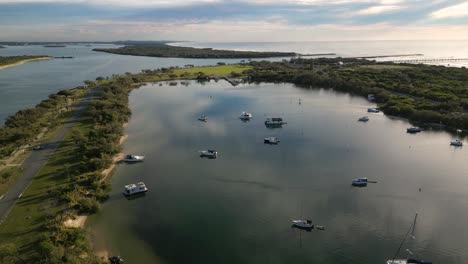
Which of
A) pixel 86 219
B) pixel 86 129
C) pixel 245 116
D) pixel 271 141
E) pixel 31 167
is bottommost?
pixel 86 219

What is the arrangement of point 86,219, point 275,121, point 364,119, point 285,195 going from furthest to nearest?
1. point 364,119
2. point 275,121
3. point 285,195
4. point 86,219

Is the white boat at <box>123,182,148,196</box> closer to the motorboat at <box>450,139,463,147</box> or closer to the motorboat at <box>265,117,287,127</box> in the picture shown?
the motorboat at <box>265,117,287,127</box>

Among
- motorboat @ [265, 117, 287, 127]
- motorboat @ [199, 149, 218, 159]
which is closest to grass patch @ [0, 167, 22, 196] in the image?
motorboat @ [199, 149, 218, 159]

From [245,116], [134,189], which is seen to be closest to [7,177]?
[134,189]

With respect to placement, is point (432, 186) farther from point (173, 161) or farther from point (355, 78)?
point (355, 78)

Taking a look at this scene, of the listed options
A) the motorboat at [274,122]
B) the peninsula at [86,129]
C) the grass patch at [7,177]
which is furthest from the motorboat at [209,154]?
the grass patch at [7,177]

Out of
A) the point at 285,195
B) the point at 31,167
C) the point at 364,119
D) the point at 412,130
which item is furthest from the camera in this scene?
the point at 364,119

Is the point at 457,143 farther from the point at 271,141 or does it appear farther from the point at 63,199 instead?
the point at 63,199

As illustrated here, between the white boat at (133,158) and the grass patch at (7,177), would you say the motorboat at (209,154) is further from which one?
the grass patch at (7,177)
